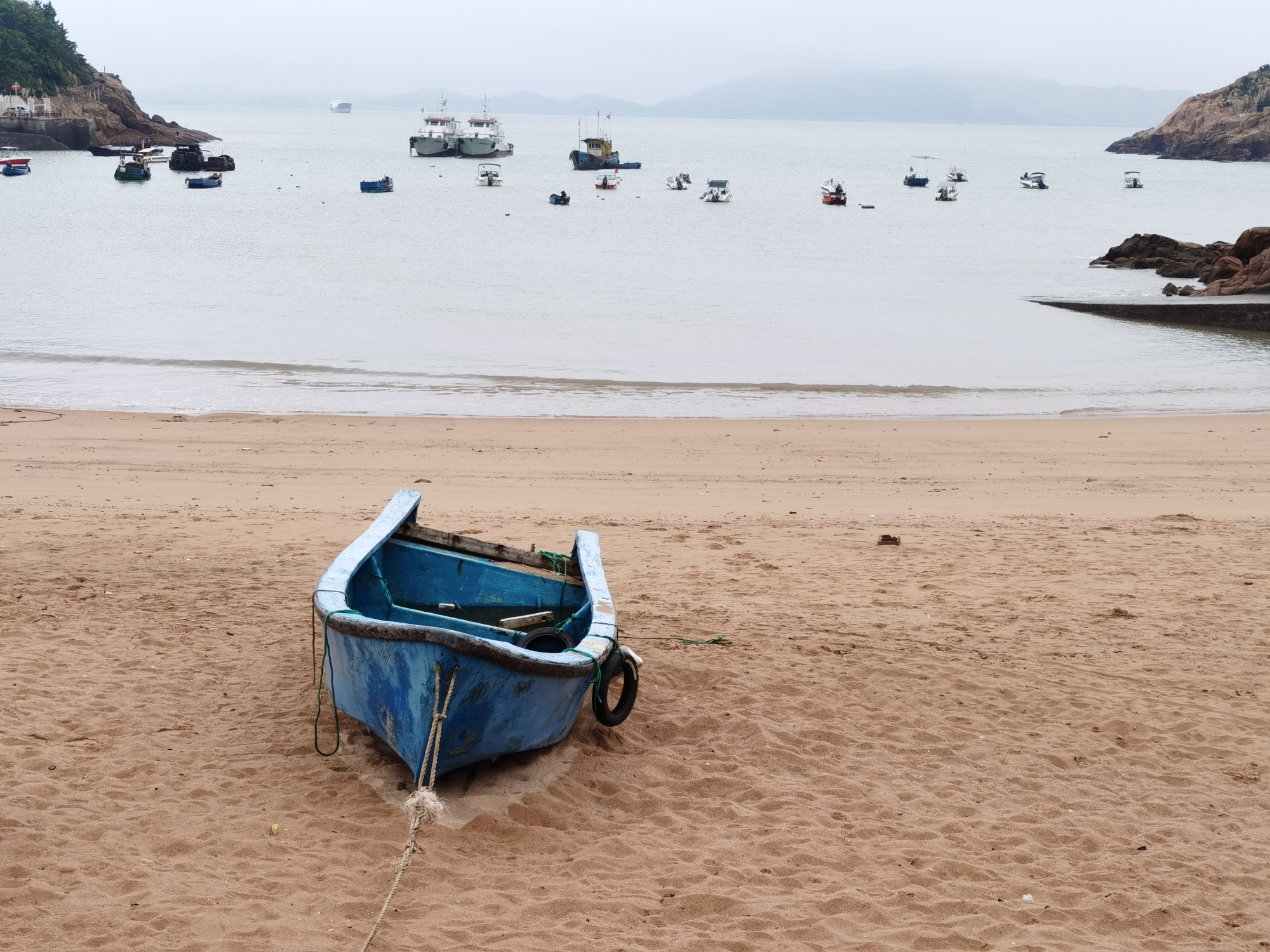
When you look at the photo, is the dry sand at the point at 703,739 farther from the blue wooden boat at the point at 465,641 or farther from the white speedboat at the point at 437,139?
the white speedboat at the point at 437,139

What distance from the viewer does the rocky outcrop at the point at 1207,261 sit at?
30.4 m

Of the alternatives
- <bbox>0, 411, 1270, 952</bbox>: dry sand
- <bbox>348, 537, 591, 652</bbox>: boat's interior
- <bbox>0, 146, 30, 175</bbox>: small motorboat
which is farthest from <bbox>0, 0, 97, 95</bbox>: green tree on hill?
<bbox>348, 537, 591, 652</bbox>: boat's interior

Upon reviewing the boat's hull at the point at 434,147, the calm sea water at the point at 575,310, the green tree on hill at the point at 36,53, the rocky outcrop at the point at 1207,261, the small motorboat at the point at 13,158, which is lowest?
the calm sea water at the point at 575,310

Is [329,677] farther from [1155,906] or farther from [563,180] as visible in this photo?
[563,180]

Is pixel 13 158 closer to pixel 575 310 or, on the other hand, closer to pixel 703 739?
pixel 575 310

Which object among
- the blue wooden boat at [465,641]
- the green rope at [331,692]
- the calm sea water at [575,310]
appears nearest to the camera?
the blue wooden boat at [465,641]

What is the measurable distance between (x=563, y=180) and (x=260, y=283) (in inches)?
2517

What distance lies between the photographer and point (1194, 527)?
1097 centimetres

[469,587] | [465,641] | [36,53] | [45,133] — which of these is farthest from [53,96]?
[465,641]

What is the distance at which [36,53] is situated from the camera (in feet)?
341

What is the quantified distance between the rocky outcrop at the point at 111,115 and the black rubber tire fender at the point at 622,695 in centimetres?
11674

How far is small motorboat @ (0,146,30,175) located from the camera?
78.8m

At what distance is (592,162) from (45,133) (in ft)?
163

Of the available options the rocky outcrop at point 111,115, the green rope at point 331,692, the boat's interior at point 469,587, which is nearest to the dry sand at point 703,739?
the green rope at point 331,692
